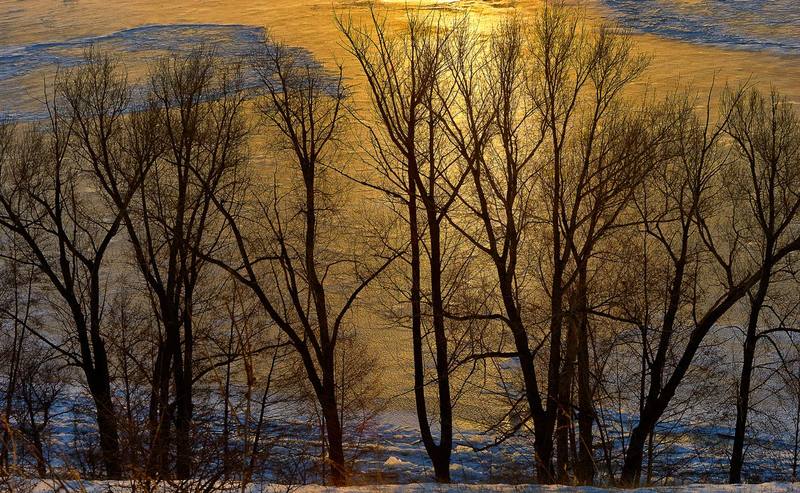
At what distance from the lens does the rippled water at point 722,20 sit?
37188 millimetres

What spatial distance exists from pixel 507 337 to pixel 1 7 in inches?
1895

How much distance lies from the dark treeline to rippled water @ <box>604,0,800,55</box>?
18.7 metres

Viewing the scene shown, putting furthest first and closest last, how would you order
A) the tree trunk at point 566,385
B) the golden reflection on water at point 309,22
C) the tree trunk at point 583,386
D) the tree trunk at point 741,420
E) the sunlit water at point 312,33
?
the sunlit water at point 312,33 < the golden reflection on water at point 309,22 < the tree trunk at point 741,420 < the tree trunk at point 583,386 < the tree trunk at point 566,385

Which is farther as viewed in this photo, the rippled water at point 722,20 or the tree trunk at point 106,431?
the rippled water at point 722,20

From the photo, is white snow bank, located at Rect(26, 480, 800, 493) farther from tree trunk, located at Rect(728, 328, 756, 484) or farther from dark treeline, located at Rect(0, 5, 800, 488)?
tree trunk, located at Rect(728, 328, 756, 484)

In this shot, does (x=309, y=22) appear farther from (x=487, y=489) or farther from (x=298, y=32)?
(x=487, y=489)

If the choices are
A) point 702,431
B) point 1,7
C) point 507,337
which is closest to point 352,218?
point 507,337

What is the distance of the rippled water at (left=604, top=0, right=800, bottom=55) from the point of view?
122 feet

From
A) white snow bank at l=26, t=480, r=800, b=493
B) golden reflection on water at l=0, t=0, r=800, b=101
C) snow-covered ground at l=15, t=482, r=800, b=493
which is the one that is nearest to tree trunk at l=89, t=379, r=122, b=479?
snow-covered ground at l=15, t=482, r=800, b=493

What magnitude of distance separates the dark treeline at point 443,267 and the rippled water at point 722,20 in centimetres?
1875

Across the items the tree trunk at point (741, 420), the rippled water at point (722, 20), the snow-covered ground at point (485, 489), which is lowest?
the tree trunk at point (741, 420)

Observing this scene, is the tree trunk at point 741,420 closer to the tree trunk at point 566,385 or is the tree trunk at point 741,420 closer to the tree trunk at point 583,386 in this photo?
the tree trunk at point 583,386

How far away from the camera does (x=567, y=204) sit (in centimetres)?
1489

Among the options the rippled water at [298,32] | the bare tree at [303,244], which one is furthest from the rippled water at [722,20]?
the bare tree at [303,244]
